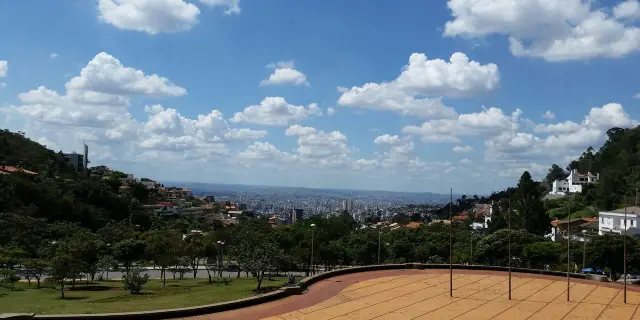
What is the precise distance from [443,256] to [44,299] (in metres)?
30.2

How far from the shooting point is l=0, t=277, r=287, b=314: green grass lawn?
24984 mm

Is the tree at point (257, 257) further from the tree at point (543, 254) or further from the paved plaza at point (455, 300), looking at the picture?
the tree at point (543, 254)

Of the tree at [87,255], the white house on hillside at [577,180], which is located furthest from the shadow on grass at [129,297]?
the white house on hillside at [577,180]

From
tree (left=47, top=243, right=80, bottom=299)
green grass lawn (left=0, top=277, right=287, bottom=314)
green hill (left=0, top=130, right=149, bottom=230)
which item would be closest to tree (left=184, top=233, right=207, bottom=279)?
green grass lawn (left=0, top=277, right=287, bottom=314)

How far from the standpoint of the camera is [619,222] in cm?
6456

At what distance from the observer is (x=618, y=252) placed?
35.3 m

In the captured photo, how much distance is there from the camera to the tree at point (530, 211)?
2362 inches

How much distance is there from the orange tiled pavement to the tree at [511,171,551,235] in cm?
3338

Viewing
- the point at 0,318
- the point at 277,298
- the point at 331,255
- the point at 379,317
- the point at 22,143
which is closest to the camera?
the point at 0,318

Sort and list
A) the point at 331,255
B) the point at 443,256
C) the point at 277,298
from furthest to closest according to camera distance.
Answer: the point at 331,255 → the point at 443,256 → the point at 277,298

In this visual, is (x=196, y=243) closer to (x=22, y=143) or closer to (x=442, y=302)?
(x=442, y=302)

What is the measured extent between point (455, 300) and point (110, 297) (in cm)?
1977

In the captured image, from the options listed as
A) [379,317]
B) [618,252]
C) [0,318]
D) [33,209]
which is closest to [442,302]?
[379,317]

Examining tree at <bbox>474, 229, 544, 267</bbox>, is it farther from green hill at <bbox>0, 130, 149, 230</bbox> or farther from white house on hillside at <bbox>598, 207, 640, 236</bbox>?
green hill at <bbox>0, 130, 149, 230</bbox>
